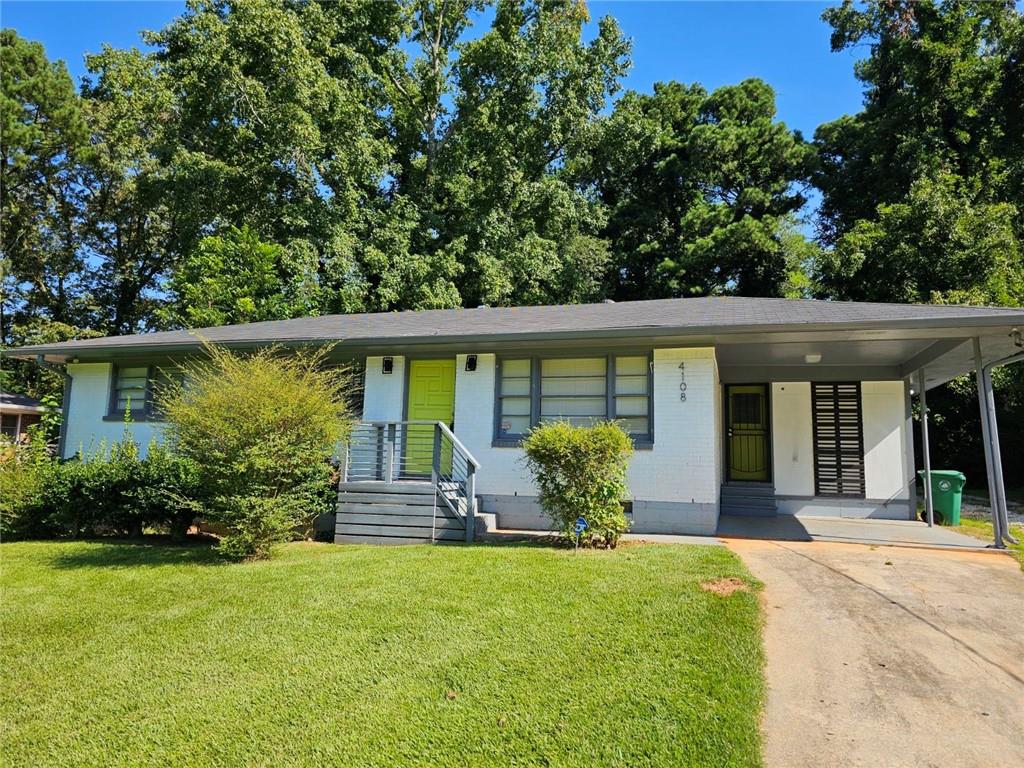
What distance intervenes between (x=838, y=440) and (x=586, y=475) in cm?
636

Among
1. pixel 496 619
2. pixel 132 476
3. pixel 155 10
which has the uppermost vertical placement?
pixel 155 10

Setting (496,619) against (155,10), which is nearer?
(496,619)

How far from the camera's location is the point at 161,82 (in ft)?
57.8

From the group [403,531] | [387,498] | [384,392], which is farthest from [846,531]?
[384,392]

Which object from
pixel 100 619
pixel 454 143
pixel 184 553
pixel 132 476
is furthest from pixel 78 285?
pixel 100 619

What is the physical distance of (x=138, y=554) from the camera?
7.30m

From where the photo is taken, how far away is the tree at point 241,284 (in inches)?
668

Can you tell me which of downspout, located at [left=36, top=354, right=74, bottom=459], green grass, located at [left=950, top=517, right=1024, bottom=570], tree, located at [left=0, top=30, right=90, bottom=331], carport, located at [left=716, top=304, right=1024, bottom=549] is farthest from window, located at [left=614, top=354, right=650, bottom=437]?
tree, located at [left=0, top=30, right=90, bottom=331]

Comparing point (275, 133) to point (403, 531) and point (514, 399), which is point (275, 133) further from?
point (403, 531)

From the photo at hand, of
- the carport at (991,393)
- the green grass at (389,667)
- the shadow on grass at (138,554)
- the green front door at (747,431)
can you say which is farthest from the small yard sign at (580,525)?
the green front door at (747,431)

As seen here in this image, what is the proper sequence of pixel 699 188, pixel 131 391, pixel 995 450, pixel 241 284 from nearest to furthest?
pixel 995 450 → pixel 131 391 → pixel 241 284 → pixel 699 188

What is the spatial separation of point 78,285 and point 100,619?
88.3 ft

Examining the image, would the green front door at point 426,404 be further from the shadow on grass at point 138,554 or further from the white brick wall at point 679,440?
the shadow on grass at point 138,554

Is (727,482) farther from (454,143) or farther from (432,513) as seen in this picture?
(454,143)
